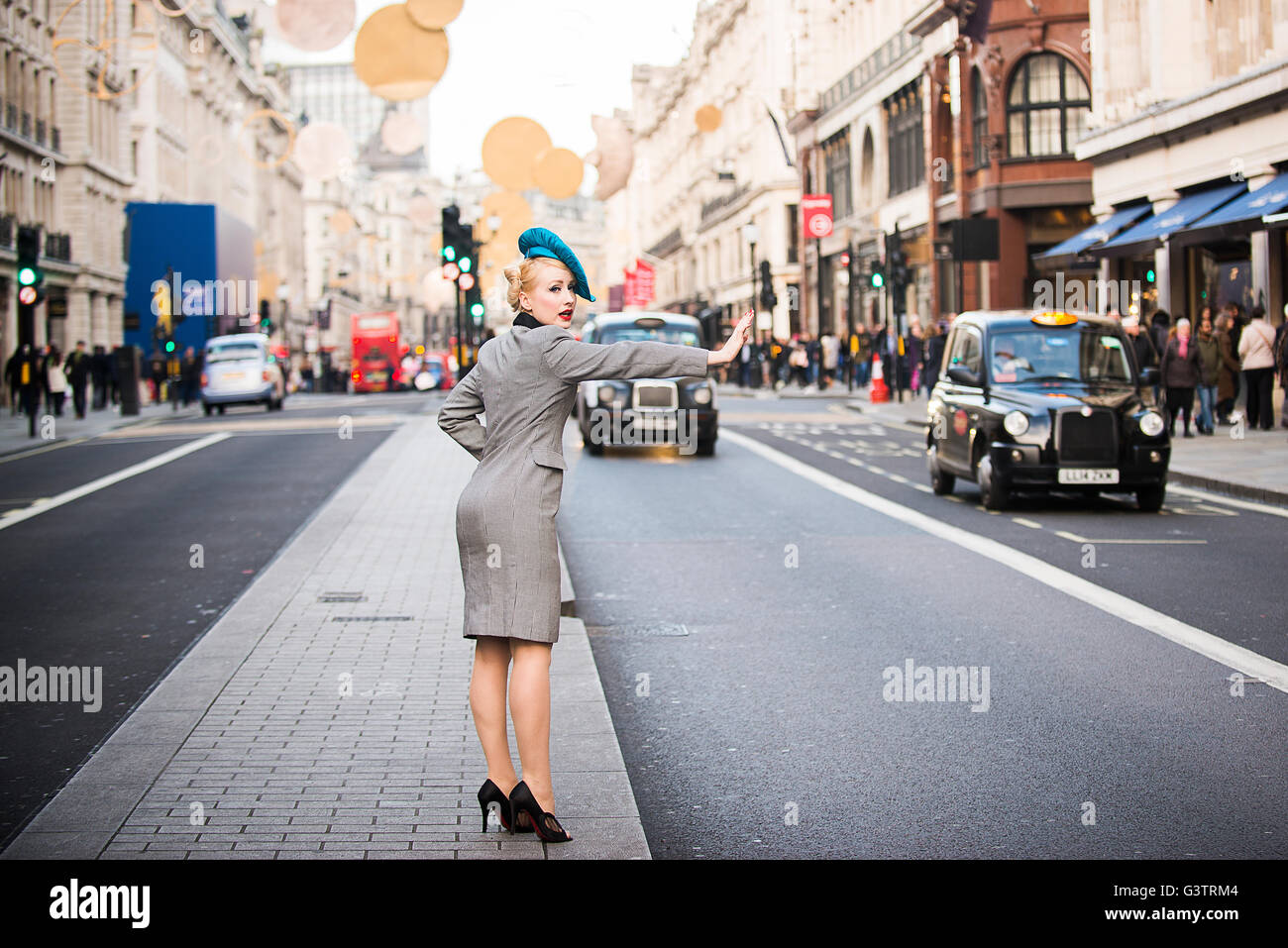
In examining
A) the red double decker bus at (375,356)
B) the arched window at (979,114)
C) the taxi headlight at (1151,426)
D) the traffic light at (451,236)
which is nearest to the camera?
the taxi headlight at (1151,426)

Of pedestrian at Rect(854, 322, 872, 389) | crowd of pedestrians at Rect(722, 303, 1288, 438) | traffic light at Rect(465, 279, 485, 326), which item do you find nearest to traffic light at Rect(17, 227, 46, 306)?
traffic light at Rect(465, 279, 485, 326)

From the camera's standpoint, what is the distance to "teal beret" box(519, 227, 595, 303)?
16.5 feet

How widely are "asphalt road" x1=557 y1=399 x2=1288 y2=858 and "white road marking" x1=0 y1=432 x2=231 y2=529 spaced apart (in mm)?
5445

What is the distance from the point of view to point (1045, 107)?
135ft

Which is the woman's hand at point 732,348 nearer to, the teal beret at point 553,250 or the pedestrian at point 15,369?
the teal beret at point 553,250

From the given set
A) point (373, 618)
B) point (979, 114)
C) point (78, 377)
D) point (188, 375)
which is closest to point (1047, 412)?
point (373, 618)

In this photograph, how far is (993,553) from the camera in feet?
39.8

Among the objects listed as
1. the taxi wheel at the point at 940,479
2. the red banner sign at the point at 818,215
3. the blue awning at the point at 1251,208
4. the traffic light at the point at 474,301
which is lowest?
the taxi wheel at the point at 940,479

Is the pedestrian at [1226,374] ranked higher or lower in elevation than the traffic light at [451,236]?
lower

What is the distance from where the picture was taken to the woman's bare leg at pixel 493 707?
501 centimetres

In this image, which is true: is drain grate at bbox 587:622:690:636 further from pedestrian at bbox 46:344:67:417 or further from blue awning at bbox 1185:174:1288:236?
pedestrian at bbox 46:344:67:417

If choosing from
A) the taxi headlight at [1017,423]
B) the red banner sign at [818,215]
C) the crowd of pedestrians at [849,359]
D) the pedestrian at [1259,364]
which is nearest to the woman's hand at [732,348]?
the taxi headlight at [1017,423]

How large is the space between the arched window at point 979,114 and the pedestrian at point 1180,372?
20.0m
